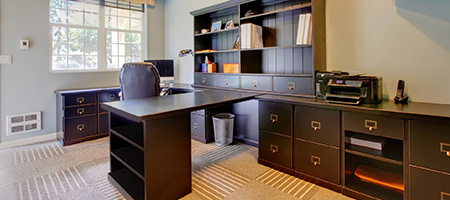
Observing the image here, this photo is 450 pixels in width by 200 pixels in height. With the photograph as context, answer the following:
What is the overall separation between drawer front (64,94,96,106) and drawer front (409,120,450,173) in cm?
392

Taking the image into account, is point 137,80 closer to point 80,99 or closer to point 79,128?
point 80,99

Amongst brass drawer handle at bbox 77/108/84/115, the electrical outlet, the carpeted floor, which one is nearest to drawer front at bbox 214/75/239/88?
the carpeted floor

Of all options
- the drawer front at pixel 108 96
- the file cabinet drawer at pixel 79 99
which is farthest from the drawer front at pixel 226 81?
the file cabinet drawer at pixel 79 99

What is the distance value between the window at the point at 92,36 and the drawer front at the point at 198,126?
1954 millimetres

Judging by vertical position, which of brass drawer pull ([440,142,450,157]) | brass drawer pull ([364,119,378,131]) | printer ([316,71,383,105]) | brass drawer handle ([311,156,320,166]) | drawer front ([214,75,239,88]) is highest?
drawer front ([214,75,239,88])

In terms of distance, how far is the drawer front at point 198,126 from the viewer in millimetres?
3596

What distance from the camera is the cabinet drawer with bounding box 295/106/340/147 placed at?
2.15m

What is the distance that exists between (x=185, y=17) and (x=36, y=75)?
2553mm

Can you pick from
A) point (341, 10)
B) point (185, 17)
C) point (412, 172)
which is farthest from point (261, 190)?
point (185, 17)

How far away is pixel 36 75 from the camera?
144 inches

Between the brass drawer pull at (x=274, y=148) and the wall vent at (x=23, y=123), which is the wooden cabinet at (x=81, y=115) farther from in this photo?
the brass drawer pull at (x=274, y=148)

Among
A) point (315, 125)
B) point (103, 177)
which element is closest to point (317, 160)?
point (315, 125)

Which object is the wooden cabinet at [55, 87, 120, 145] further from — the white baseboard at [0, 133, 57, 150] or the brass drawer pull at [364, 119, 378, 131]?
the brass drawer pull at [364, 119, 378, 131]

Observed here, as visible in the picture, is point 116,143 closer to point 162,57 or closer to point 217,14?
point 217,14
